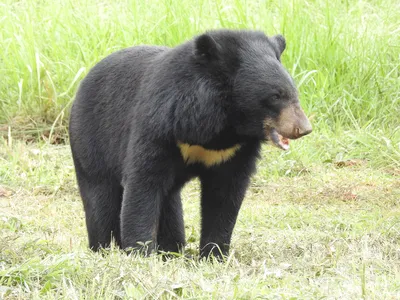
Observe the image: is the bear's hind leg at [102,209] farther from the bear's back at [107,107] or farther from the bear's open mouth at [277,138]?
the bear's open mouth at [277,138]

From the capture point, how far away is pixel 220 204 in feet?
16.2

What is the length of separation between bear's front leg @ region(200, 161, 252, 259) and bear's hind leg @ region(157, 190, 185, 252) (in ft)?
1.02

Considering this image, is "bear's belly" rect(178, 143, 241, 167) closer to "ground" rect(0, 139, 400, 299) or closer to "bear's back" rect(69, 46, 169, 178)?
"bear's back" rect(69, 46, 169, 178)

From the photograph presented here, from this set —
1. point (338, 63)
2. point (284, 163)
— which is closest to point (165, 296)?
point (284, 163)

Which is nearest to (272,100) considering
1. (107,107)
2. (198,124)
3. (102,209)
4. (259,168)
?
(198,124)

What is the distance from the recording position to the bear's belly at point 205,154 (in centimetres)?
470

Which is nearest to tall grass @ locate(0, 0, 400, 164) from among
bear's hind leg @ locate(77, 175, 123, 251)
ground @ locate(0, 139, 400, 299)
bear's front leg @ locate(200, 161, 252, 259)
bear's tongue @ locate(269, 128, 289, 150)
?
ground @ locate(0, 139, 400, 299)

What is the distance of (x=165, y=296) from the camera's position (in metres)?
3.37

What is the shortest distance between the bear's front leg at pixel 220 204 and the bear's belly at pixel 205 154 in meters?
0.08

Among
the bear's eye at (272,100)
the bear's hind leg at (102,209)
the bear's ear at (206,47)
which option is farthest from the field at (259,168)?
the bear's ear at (206,47)

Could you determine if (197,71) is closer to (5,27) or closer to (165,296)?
(165,296)

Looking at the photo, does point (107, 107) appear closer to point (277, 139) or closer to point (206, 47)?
point (206, 47)

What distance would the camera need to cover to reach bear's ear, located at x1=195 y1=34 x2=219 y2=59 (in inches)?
177

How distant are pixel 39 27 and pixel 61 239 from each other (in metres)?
4.23
